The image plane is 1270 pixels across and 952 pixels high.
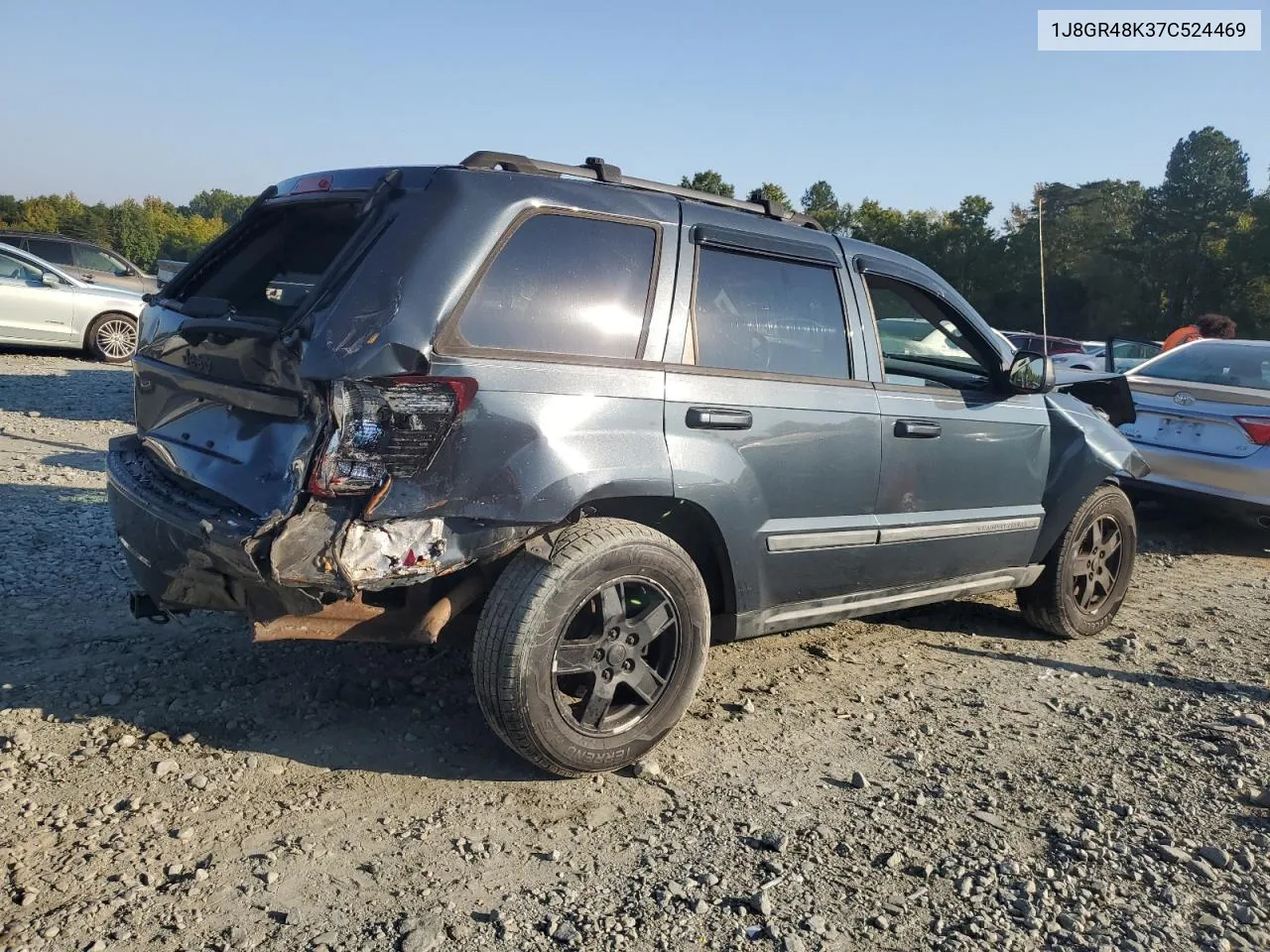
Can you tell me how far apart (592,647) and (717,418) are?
888 millimetres

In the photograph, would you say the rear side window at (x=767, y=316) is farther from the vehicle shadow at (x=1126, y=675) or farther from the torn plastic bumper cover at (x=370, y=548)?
the vehicle shadow at (x=1126, y=675)

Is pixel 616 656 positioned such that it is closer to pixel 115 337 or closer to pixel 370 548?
pixel 370 548

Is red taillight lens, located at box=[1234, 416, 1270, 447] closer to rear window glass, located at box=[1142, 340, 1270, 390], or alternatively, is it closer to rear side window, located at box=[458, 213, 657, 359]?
rear window glass, located at box=[1142, 340, 1270, 390]

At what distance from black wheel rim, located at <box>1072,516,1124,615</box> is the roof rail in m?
2.34

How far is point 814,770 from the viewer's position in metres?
3.36

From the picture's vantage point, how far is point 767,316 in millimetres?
3703

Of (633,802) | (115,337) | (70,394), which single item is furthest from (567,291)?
(115,337)

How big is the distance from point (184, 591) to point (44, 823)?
0.73 meters

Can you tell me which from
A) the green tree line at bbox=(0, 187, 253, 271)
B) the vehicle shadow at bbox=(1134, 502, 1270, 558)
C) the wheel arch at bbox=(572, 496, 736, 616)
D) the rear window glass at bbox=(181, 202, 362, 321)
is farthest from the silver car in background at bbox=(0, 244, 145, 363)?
the green tree line at bbox=(0, 187, 253, 271)

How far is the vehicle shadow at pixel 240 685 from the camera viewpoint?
3.29m

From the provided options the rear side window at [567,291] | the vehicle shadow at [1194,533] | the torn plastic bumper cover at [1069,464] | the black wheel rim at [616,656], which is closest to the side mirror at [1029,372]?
the torn plastic bumper cover at [1069,464]

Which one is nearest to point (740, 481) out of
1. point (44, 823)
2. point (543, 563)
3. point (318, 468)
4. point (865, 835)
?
point (543, 563)

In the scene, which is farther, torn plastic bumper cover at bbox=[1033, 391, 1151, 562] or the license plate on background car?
the license plate on background car

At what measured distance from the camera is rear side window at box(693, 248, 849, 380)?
3506mm
